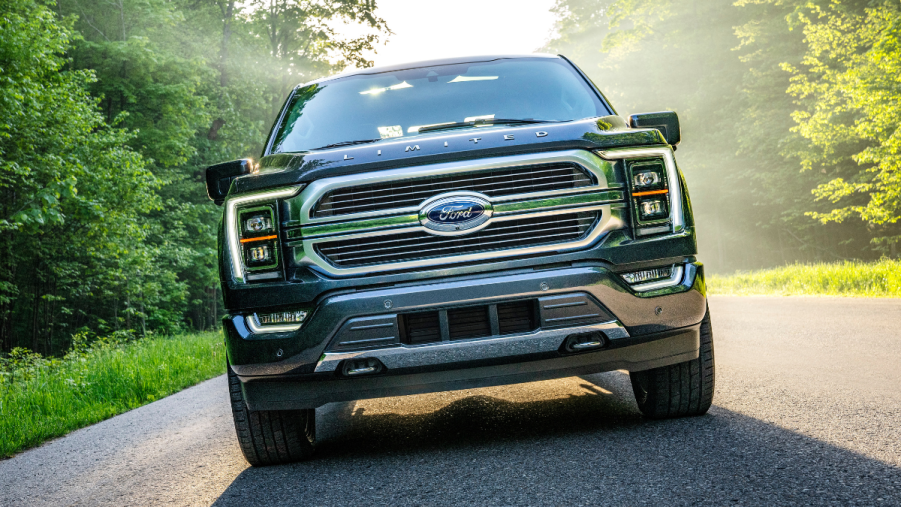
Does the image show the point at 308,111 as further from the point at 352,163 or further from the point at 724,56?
the point at 724,56

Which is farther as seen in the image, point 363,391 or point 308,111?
point 308,111

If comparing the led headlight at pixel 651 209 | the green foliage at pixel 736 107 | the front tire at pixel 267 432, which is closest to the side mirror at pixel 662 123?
the led headlight at pixel 651 209

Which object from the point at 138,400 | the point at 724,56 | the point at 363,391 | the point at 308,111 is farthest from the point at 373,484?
the point at 724,56

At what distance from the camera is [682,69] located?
128ft

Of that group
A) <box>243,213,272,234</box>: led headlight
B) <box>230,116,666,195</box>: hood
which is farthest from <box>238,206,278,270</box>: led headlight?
<box>230,116,666,195</box>: hood

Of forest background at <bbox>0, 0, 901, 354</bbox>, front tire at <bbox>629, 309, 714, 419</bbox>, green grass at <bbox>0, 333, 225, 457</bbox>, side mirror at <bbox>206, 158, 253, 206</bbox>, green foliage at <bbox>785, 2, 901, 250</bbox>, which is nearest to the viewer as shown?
front tire at <bbox>629, 309, 714, 419</bbox>

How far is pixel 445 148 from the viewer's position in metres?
3.78

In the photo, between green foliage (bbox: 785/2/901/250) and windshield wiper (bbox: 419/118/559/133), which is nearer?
windshield wiper (bbox: 419/118/559/133)

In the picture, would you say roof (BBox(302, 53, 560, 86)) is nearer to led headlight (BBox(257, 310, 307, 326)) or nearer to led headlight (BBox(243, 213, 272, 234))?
led headlight (BBox(243, 213, 272, 234))

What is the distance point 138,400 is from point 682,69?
1398 inches

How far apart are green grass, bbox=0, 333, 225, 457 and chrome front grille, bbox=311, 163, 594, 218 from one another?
3.47 m

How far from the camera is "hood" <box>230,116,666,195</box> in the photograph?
375cm

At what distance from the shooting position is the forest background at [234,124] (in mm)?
19453

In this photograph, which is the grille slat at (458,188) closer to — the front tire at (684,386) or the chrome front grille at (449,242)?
the chrome front grille at (449,242)
